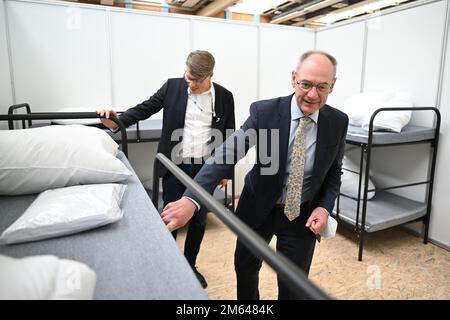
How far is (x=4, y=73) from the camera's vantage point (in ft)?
8.39

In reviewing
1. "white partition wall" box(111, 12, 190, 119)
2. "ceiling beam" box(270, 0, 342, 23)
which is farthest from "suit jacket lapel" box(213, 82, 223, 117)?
"ceiling beam" box(270, 0, 342, 23)

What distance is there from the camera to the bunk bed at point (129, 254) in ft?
2.11

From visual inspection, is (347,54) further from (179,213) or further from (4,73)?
(4,73)

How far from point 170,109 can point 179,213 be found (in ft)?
3.32

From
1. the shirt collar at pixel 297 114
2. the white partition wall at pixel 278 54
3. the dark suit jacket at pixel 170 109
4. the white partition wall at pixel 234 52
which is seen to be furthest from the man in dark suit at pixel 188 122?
the white partition wall at pixel 278 54

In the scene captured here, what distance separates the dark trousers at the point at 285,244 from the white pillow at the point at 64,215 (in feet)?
2.20

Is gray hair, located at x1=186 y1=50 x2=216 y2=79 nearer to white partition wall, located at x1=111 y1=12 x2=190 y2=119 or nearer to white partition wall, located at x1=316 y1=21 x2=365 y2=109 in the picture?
white partition wall, located at x1=111 y1=12 x2=190 y2=119

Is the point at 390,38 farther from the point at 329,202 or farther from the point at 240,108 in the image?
the point at 329,202

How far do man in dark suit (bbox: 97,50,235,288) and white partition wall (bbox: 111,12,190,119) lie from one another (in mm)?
1143

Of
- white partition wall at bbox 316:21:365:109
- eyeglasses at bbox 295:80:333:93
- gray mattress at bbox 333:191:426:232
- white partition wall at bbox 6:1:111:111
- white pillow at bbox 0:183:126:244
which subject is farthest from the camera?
white partition wall at bbox 316:21:365:109

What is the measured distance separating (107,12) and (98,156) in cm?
208

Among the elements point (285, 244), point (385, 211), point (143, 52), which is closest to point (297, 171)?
point (285, 244)

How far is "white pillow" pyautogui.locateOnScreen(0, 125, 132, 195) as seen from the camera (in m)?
1.12

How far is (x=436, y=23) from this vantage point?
2469 mm
